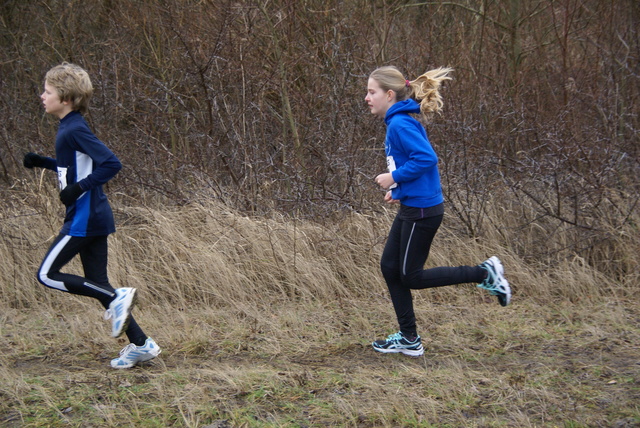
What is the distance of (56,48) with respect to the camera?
8828 mm

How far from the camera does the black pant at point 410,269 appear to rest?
13.2 ft

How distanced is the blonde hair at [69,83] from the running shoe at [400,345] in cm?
245

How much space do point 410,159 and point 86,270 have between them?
2148 millimetres

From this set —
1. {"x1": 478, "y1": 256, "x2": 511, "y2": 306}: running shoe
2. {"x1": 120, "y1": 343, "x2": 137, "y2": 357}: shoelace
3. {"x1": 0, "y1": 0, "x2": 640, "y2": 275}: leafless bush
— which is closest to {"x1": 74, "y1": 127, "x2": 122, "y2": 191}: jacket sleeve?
{"x1": 120, "y1": 343, "x2": 137, "y2": 357}: shoelace

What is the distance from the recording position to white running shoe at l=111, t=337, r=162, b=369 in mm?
4074

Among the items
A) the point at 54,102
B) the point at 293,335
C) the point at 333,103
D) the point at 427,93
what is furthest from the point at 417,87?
the point at 333,103

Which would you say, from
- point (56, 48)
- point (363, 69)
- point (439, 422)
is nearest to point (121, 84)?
point (56, 48)

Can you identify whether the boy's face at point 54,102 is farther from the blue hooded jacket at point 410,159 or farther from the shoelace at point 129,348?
the blue hooded jacket at point 410,159

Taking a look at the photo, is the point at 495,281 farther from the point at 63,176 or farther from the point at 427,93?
the point at 63,176

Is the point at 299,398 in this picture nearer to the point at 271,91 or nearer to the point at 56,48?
the point at 271,91

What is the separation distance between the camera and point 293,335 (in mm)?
4637

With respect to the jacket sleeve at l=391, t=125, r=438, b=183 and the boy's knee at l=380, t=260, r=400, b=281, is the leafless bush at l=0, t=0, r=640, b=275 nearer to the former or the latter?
the boy's knee at l=380, t=260, r=400, b=281

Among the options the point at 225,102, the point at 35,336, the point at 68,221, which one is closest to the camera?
the point at 68,221

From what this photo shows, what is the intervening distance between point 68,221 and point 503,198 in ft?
13.6
